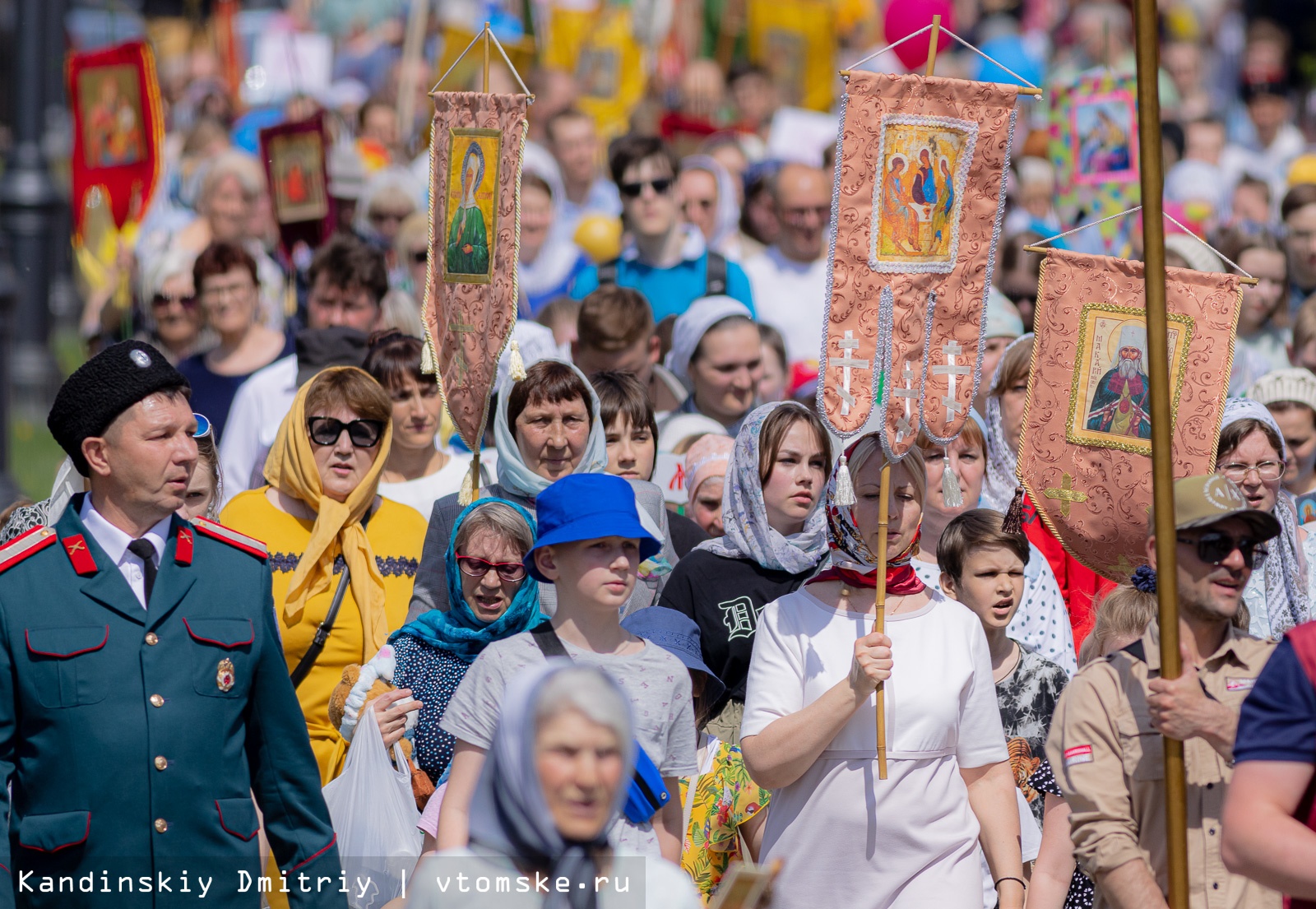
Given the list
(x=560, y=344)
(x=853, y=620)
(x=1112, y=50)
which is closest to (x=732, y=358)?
(x=560, y=344)

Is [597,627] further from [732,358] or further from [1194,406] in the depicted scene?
[732,358]

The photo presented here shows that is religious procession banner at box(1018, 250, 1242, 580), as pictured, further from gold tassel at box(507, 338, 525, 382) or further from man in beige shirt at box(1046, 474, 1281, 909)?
gold tassel at box(507, 338, 525, 382)

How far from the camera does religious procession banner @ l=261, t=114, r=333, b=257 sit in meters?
11.2

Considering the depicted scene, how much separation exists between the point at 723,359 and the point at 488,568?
2.65 metres

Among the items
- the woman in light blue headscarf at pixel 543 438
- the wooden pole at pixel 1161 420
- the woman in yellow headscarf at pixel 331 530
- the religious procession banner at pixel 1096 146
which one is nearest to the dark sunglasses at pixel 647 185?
the religious procession banner at pixel 1096 146

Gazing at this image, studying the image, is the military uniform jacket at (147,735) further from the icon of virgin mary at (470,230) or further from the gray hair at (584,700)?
the icon of virgin mary at (470,230)

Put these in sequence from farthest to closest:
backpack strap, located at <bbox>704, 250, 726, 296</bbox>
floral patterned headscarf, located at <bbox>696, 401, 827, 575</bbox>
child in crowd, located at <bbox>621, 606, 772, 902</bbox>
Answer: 1. backpack strap, located at <bbox>704, 250, 726, 296</bbox>
2. floral patterned headscarf, located at <bbox>696, 401, 827, 575</bbox>
3. child in crowd, located at <bbox>621, 606, 772, 902</bbox>

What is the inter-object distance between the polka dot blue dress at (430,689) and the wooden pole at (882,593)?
55.6 inches

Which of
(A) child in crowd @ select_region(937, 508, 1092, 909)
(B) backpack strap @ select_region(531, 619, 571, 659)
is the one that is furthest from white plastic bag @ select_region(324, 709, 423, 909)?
(A) child in crowd @ select_region(937, 508, 1092, 909)

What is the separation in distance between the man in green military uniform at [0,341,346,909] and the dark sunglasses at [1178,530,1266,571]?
2.25m

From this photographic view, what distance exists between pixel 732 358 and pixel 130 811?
14.2 feet

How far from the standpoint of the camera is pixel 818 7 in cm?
1738

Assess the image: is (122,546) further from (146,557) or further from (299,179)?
(299,179)

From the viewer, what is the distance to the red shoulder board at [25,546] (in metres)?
4.50
